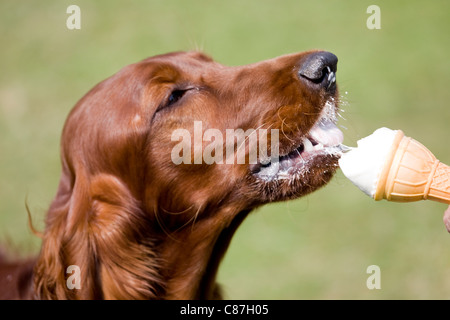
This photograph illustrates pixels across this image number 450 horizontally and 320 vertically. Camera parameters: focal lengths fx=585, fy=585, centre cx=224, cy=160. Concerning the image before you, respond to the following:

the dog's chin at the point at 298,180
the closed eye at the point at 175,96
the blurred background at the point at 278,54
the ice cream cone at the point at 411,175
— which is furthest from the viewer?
the blurred background at the point at 278,54

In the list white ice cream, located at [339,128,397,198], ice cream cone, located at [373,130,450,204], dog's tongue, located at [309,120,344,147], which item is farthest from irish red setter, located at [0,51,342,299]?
ice cream cone, located at [373,130,450,204]

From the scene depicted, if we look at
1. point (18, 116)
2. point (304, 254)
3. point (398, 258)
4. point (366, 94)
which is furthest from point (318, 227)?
point (18, 116)

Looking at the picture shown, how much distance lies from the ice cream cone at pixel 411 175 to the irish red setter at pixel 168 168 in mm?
417

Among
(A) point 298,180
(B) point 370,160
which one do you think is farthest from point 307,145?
(B) point 370,160

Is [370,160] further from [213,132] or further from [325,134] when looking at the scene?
[213,132]

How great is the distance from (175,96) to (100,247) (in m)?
0.79

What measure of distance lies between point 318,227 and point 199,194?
10.0ft

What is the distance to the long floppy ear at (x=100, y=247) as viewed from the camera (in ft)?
8.75

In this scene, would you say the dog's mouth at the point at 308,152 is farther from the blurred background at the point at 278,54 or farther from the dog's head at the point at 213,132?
the blurred background at the point at 278,54

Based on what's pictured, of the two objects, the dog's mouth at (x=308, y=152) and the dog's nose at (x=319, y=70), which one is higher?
the dog's nose at (x=319, y=70)

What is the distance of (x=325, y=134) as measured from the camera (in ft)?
8.67

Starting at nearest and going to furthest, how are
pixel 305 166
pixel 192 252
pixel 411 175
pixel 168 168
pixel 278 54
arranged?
pixel 411 175
pixel 305 166
pixel 168 168
pixel 192 252
pixel 278 54

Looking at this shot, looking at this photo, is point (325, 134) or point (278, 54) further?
point (278, 54)

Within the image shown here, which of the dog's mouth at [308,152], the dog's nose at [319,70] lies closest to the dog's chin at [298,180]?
the dog's mouth at [308,152]
